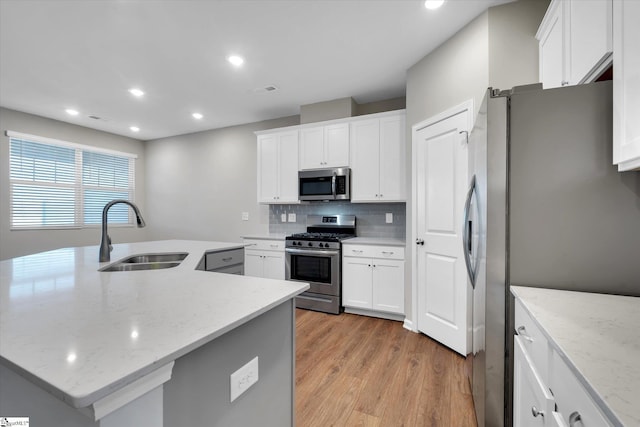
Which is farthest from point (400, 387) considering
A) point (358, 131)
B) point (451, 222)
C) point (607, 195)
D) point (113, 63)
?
point (113, 63)

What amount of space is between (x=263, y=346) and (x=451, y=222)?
1977 mm

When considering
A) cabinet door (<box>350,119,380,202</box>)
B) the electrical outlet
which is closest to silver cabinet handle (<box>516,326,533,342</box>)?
the electrical outlet

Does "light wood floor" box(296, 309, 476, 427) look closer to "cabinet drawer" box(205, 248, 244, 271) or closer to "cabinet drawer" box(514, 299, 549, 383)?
"cabinet drawer" box(514, 299, 549, 383)

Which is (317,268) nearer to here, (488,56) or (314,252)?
(314,252)

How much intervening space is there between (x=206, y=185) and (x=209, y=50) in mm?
2917

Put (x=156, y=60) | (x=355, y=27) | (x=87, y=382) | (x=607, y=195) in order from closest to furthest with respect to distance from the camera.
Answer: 1. (x=87, y=382)
2. (x=607, y=195)
3. (x=355, y=27)
4. (x=156, y=60)

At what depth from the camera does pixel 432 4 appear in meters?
2.01

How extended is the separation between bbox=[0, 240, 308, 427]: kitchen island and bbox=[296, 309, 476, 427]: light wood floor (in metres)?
0.71

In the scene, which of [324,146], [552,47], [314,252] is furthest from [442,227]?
[324,146]

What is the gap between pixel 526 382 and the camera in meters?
1.01

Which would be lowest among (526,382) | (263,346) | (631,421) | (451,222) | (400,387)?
(400,387)

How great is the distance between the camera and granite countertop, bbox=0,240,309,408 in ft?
1.66

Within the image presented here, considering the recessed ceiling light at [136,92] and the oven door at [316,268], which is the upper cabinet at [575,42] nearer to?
the oven door at [316,268]

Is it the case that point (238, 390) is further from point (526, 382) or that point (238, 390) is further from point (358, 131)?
point (358, 131)
